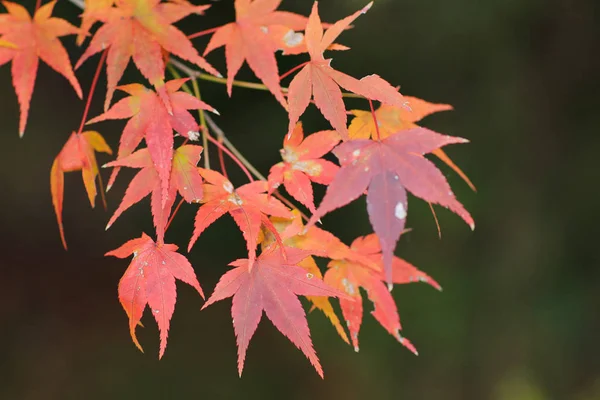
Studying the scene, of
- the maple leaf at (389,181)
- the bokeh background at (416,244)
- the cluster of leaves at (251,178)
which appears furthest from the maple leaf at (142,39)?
the bokeh background at (416,244)

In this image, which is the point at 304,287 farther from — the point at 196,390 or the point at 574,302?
the point at 574,302

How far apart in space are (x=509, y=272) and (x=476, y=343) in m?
0.33

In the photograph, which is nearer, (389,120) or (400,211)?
(400,211)

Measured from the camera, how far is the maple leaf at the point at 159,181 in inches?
27.2

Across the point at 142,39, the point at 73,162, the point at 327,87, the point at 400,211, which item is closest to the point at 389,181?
the point at 400,211

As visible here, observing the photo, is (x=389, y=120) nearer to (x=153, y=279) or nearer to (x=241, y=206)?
(x=241, y=206)

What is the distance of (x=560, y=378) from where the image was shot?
2.34 m

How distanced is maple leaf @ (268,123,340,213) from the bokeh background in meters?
1.02

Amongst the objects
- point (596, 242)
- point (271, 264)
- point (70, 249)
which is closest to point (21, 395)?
point (70, 249)

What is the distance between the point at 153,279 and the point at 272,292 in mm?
154

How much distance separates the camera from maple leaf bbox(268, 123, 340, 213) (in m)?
0.75

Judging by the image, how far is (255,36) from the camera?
2.51ft

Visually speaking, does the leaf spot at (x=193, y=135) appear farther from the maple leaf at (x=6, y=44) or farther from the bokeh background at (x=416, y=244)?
the bokeh background at (x=416, y=244)

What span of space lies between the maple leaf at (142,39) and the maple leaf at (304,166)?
6.0 inches
